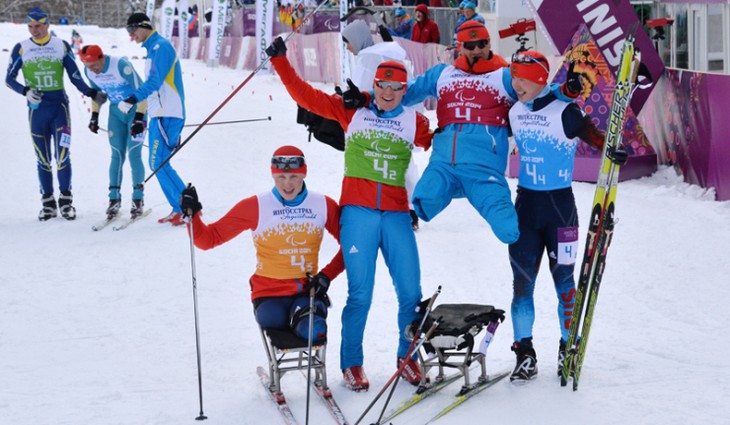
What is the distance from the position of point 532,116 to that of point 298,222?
1330 millimetres

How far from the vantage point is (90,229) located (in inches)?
353

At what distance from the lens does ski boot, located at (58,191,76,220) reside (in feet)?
30.6

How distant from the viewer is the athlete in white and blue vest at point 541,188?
189 inches

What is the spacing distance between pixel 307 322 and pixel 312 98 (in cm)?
123

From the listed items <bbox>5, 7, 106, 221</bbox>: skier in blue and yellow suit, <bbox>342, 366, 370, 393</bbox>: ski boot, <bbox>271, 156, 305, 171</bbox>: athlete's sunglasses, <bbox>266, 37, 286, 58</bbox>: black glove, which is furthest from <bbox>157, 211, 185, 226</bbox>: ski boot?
<bbox>342, 366, 370, 393</bbox>: ski boot

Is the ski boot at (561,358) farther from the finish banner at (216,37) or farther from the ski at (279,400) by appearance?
the finish banner at (216,37)

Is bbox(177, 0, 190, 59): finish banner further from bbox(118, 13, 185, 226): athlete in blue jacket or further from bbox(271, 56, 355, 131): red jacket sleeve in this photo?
bbox(271, 56, 355, 131): red jacket sleeve

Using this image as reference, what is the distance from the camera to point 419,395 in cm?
476

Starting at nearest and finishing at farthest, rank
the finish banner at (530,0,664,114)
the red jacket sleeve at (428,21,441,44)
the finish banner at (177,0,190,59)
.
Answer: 1. the finish banner at (530,0,664,114)
2. the red jacket sleeve at (428,21,441,44)
3. the finish banner at (177,0,190,59)

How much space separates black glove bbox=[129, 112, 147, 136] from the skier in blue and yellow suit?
79 centimetres

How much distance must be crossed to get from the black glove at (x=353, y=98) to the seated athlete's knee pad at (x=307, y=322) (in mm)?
1074

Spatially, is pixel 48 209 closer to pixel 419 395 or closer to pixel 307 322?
pixel 307 322

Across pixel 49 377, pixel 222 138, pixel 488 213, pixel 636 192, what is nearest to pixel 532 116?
pixel 488 213

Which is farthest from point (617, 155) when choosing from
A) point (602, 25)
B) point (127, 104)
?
point (602, 25)
